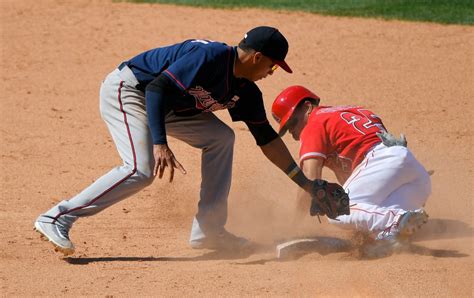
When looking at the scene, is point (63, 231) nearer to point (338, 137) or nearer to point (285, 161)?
point (285, 161)

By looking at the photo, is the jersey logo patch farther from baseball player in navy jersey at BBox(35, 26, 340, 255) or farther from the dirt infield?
the dirt infield

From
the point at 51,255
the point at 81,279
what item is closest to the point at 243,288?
the point at 81,279

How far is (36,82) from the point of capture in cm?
1087

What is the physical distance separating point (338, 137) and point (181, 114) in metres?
1.19

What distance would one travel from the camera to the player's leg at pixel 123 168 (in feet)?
19.2

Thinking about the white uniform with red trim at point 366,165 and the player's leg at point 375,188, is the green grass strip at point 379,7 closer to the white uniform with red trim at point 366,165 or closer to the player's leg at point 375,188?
the white uniform with red trim at point 366,165

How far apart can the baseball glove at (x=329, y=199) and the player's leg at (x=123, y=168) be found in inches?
43.3

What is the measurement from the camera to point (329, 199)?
5.97 m


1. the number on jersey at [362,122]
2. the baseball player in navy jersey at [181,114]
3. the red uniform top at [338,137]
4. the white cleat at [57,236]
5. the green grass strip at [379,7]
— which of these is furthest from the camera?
the green grass strip at [379,7]

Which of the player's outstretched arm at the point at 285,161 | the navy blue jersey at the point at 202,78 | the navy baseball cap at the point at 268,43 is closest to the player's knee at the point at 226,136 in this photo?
the navy blue jersey at the point at 202,78

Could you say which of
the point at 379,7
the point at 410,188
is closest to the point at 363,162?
the point at 410,188

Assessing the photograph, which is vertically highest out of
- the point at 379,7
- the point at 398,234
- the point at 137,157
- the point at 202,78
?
the point at 202,78

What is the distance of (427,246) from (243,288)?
1.68 meters

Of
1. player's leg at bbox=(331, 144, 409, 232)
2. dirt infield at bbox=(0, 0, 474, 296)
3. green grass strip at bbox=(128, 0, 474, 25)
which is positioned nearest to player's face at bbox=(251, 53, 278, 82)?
player's leg at bbox=(331, 144, 409, 232)
